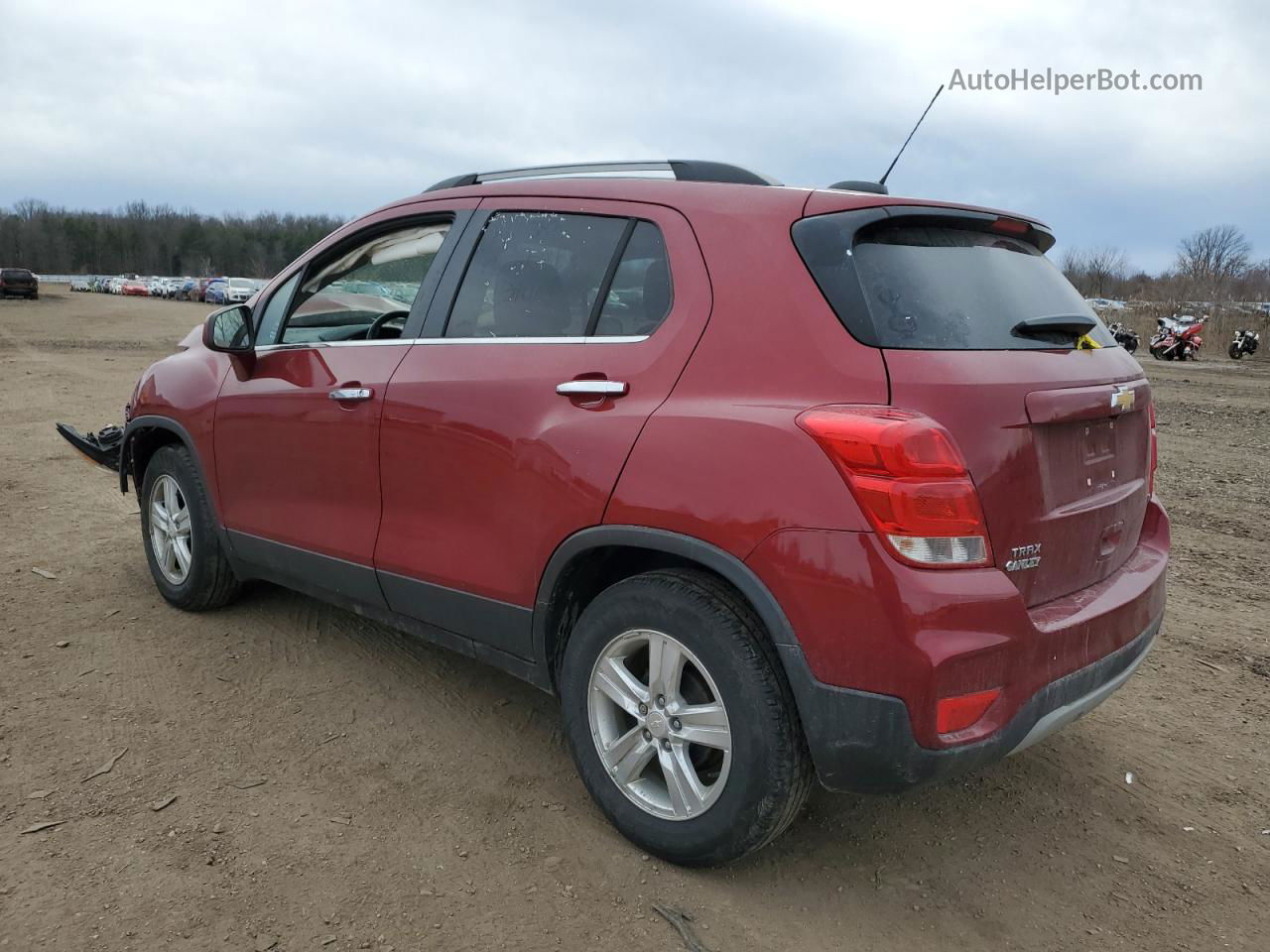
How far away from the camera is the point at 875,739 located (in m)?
2.31

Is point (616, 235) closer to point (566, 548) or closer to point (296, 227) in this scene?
point (566, 548)

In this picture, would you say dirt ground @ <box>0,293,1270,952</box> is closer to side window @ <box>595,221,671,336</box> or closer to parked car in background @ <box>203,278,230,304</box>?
side window @ <box>595,221,671,336</box>

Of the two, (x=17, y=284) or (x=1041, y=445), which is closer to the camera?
(x=1041, y=445)

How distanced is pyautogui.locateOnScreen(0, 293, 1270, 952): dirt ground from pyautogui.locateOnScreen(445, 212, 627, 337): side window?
57.6 inches

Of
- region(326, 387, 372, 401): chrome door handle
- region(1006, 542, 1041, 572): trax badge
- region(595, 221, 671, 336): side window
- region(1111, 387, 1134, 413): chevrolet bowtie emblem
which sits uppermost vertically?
region(595, 221, 671, 336): side window

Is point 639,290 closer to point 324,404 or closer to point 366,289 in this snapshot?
point 324,404

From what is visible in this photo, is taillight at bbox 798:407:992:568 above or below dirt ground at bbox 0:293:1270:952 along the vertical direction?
above

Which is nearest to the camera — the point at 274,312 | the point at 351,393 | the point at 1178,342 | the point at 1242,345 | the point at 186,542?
the point at 351,393

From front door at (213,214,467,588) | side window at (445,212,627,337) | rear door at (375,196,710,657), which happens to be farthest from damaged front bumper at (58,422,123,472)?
side window at (445,212,627,337)

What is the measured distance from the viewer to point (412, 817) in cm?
300

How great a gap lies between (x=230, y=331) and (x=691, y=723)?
106 inches

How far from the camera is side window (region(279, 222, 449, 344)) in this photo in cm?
356

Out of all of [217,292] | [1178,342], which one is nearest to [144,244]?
[217,292]

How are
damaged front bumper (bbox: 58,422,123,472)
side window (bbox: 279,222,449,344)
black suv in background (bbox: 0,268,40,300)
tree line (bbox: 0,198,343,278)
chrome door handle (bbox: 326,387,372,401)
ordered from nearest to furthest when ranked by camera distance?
chrome door handle (bbox: 326,387,372,401), side window (bbox: 279,222,449,344), damaged front bumper (bbox: 58,422,123,472), black suv in background (bbox: 0,268,40,300), tree line (bbox: 0,198,343,278)
